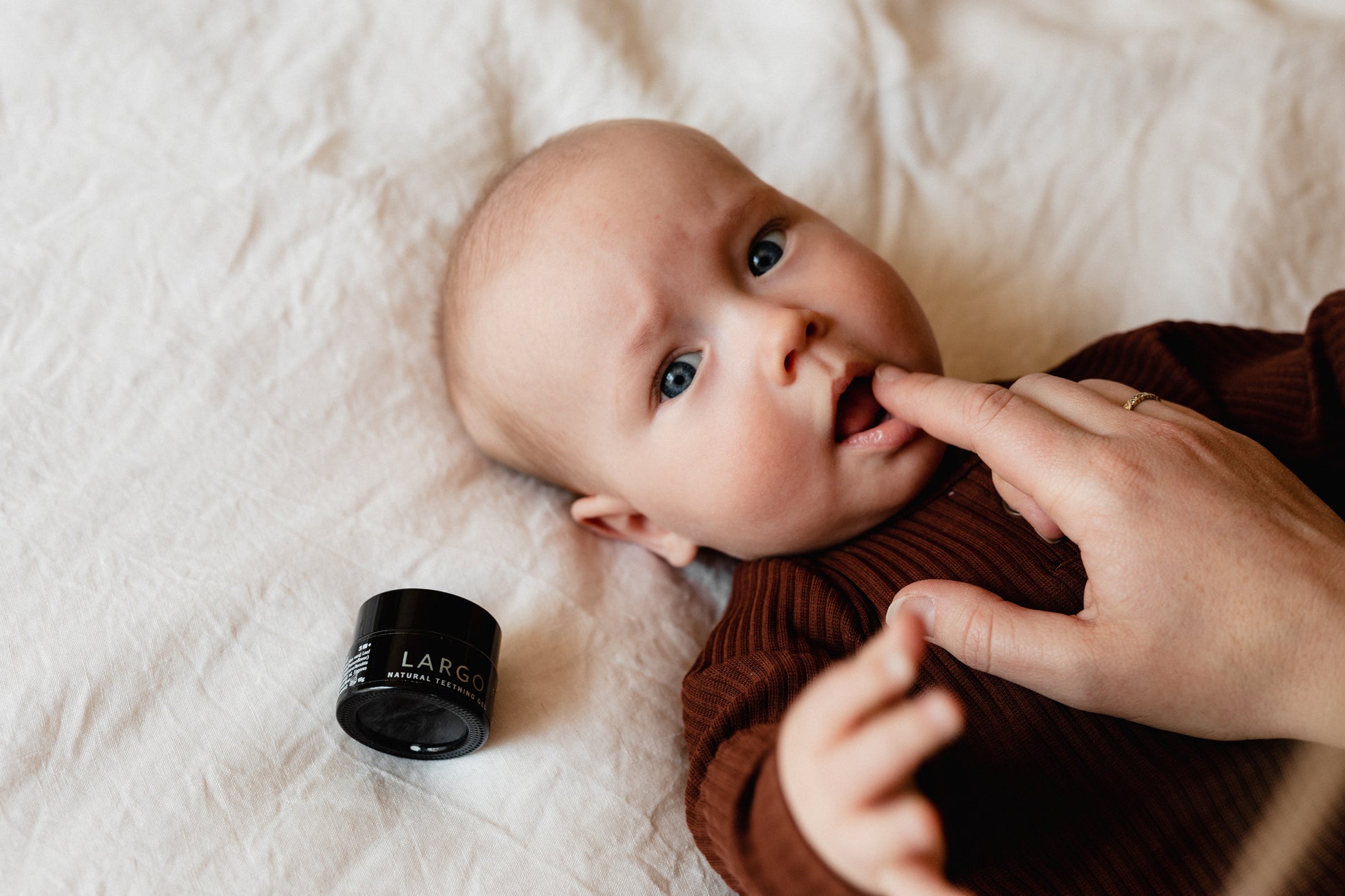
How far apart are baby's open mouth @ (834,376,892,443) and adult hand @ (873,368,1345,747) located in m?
0.17

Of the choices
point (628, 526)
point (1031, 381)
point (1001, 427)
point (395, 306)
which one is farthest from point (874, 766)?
point (395, 306)

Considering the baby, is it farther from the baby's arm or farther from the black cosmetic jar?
the black cosmetic jar

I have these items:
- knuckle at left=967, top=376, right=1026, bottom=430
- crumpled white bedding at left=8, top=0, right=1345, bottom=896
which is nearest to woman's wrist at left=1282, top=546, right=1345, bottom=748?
knuckle at left=967, top=376, right=1026, bottom=430

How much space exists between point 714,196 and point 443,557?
0.46 m

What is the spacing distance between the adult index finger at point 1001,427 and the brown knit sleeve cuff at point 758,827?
30 cm

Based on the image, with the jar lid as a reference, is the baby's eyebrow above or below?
above

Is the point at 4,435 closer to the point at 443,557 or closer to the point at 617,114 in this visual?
the point at 443,557

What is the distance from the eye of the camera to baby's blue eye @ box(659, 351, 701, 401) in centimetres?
106

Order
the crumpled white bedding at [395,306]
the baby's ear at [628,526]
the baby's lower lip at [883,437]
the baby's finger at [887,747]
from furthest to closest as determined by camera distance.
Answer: the baby's ear at [628,526] → the baby's lower lip at [883,437] → the crumpled white bedding at [395,306] → the baby's finger at [887,747]

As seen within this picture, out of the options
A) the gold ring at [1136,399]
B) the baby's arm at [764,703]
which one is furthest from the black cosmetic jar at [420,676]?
the gold ring at [1136,399]

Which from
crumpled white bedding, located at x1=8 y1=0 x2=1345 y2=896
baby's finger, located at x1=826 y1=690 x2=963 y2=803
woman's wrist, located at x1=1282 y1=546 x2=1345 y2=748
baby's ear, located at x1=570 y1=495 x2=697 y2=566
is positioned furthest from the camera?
baby's ear, located at x1=570 y1=495 x2=697 y2=566

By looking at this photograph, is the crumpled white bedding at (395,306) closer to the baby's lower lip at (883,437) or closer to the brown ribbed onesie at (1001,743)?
the brown ribbed onesie at (1001,743)

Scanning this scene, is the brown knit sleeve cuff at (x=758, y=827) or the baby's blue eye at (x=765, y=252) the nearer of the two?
the brown knit sleeve cuff at (x=758, y=827)

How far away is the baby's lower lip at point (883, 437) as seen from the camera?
1.03 meters
